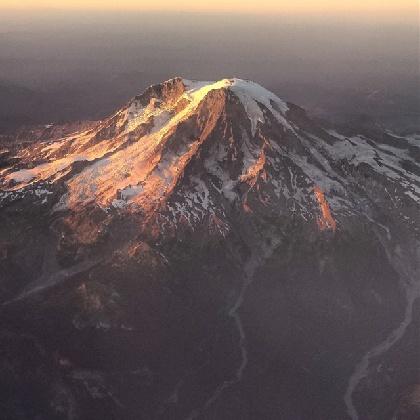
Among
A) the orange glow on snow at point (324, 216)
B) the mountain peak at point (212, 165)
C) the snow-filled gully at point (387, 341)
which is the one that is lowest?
the snow-filled gully at point (387, 341)

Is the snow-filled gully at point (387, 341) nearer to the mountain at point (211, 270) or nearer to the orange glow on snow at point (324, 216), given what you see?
the mountain at point (211, 270)

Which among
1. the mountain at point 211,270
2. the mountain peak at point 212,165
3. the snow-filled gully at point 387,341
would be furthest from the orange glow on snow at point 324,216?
the snow-filled gully at point 387,341

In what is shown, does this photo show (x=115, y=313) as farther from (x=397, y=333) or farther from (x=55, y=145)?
(x=55, y=145)

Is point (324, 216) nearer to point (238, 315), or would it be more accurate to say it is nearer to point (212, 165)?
point (212, 165)

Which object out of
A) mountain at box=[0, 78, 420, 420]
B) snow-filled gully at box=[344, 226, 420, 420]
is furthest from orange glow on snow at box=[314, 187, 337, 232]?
snow-filled gully at box=[344, 226, 420, 420]

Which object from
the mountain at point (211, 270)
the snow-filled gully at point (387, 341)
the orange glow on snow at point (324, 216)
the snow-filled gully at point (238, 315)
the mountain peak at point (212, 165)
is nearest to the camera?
the snow-filled gully at point (238, 315)

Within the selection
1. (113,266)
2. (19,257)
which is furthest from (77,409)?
(19,257)

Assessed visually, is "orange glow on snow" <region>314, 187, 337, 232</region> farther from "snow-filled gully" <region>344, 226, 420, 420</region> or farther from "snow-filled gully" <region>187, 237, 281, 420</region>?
"snow-filled gully" <region>344, 226, 420, 420</region>
